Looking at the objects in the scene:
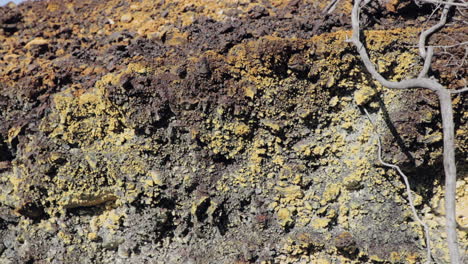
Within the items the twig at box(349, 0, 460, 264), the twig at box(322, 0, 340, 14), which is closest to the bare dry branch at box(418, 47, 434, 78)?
the twig at box(349, 0, 460, 264)

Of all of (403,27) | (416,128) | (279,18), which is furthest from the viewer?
(279,18)

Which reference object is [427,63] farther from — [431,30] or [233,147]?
[233,147]

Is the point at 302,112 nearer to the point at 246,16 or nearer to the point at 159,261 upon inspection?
the point at 246,16

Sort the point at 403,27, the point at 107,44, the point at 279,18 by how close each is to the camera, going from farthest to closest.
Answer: the point at 107,44
the point at 279,18
the point at 403,27

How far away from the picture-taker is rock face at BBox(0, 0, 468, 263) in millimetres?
2930

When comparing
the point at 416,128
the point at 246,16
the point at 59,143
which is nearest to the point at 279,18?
the point at 246,16

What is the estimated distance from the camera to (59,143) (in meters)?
3.18

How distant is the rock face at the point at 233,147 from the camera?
9.61 feet

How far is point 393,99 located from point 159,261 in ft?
7.45

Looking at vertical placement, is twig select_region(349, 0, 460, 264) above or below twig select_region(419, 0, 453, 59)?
below

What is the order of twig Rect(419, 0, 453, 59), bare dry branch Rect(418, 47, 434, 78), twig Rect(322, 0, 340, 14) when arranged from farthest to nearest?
twig Rect(322, 0, 340, 14) < twig Rect(419, 0, 453, 59) < bare dry branch Rect(418, 47, 434, 78)

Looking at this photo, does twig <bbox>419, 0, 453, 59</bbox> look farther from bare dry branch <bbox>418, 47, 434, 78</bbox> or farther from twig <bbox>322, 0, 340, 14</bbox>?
twig <bbox>322, 0, 340, 14</bbox>

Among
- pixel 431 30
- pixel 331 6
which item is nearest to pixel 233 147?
pixel 331 6

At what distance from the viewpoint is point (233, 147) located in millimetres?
3104
